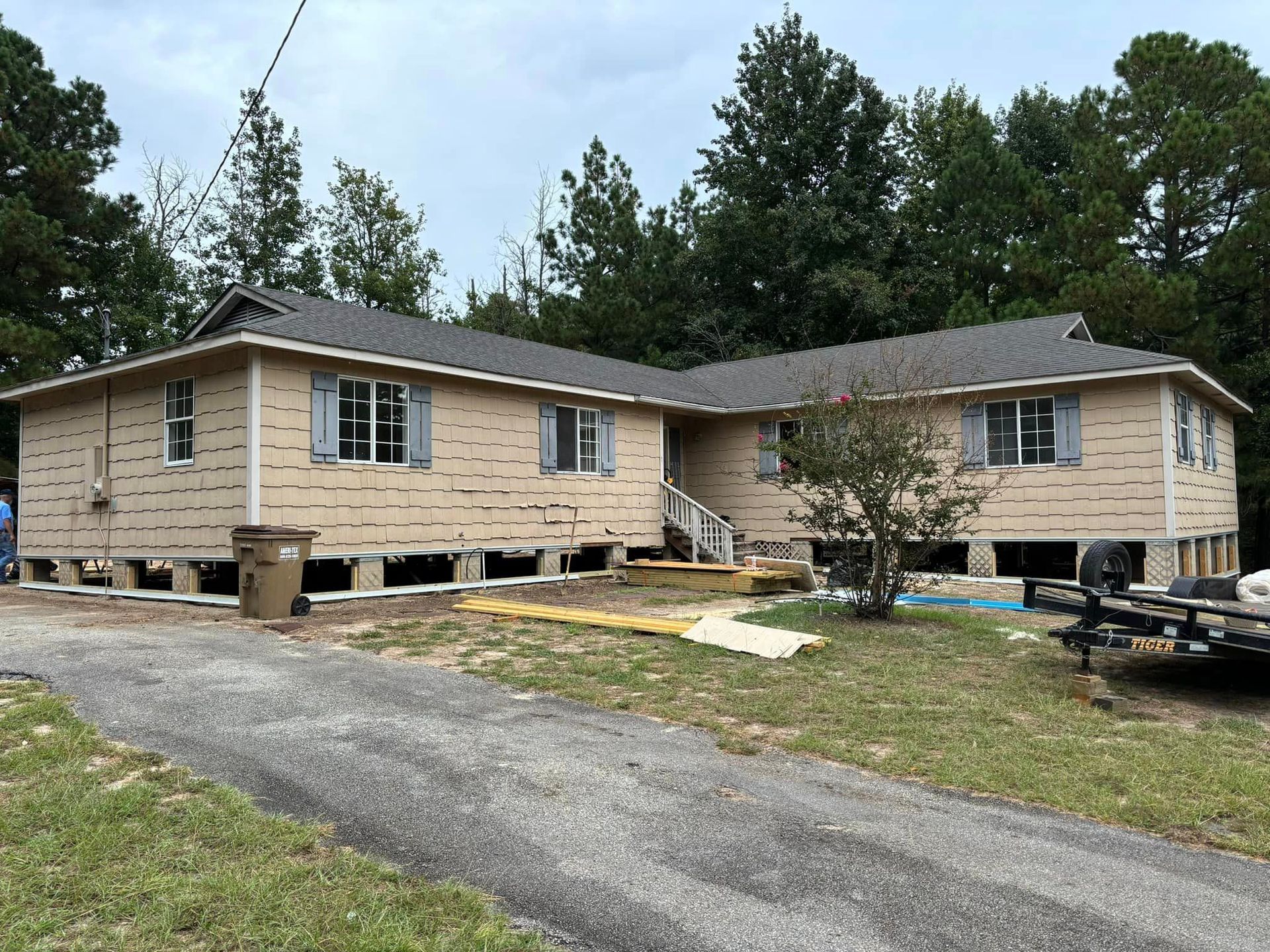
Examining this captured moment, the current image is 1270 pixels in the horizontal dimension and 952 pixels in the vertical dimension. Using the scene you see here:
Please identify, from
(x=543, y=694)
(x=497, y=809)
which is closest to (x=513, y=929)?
(x=497, y=809)

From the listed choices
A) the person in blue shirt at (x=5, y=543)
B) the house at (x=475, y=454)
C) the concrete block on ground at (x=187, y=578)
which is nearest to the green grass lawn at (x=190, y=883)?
the house at (x=475, y=454)

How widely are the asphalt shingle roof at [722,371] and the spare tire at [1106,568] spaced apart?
450cm

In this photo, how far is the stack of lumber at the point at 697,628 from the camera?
7.79 metres

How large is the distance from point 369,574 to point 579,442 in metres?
5.06

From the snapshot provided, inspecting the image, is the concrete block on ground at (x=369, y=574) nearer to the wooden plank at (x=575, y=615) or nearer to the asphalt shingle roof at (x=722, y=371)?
the wooden plank at (x=575, y=615)

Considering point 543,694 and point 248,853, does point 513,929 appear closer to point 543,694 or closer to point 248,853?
point 248,853

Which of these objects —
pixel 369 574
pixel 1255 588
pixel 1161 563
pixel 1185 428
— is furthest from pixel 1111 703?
pixel 1185 428

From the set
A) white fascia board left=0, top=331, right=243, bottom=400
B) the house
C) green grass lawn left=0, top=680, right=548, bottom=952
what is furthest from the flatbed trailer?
white fascia board left=0, top=331, right=243, bottom=400

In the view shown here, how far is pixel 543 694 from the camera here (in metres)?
6.14

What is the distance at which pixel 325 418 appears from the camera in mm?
11547

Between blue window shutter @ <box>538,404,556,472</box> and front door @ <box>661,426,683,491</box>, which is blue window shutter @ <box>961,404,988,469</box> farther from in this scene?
blue window shutter @ <box>538,404,556,472</box>

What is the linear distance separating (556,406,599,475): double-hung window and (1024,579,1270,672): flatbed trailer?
981cm

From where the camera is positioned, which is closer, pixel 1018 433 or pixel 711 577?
pixel 711 577

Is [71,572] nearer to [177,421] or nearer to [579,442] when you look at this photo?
[177,421]
